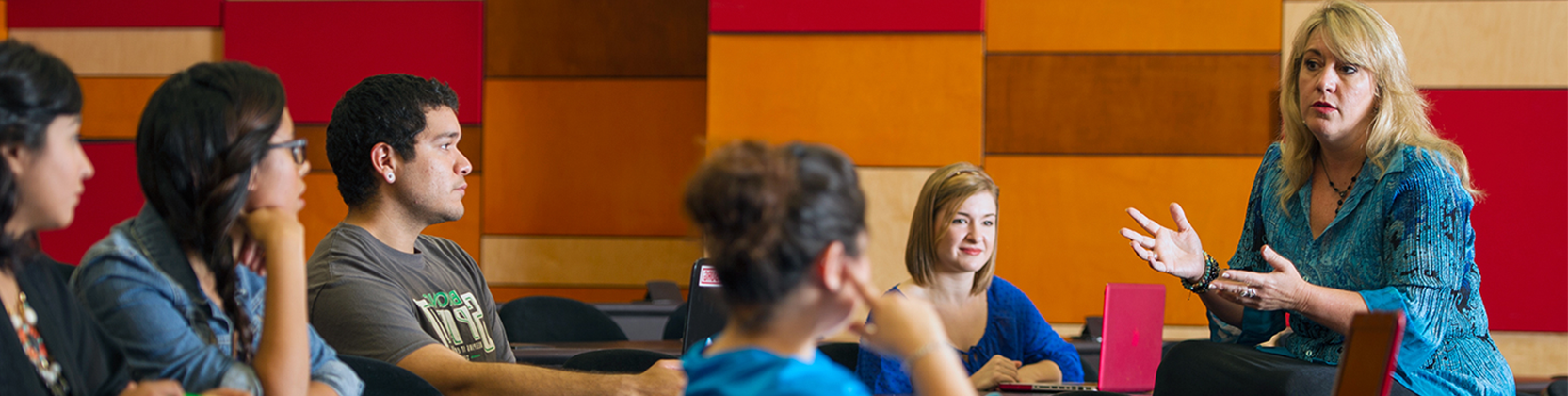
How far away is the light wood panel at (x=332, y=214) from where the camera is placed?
4.91m

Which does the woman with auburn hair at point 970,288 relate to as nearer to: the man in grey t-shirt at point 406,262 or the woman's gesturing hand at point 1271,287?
the woman's gesturing hand at point 1271,287

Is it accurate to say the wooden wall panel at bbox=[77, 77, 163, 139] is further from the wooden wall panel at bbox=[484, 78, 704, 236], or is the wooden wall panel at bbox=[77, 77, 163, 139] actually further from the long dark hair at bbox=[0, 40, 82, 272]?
the long dark hair at bbox=[0, 40, 82, 272]

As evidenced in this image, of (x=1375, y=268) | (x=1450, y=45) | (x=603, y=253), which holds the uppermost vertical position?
(x=1450, y=45)

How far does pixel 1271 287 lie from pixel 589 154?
3733mm

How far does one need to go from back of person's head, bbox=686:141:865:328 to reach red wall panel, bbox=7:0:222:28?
16.0ft

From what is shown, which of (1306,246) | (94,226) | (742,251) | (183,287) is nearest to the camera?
(742,251)

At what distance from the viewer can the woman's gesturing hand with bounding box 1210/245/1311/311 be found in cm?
174

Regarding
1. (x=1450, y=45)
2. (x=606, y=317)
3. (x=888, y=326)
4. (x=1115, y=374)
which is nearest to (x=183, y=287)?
(x=888, y=326)

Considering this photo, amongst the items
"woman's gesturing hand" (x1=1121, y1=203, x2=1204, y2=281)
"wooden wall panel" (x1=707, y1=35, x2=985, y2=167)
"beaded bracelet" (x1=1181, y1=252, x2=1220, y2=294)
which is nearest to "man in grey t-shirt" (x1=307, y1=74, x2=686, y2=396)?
"woman's gesturing hand" (x1=1121, y1=203, x2=1204, y2=281)

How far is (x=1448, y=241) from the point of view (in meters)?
1.72

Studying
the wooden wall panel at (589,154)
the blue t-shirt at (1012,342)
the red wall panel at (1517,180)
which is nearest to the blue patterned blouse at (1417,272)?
the blue t-shirt at (1012,342)

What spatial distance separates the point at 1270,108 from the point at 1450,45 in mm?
710

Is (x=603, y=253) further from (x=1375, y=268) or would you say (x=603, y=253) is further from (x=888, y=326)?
(x=888, y=326)

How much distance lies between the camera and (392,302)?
1852 millimetres
